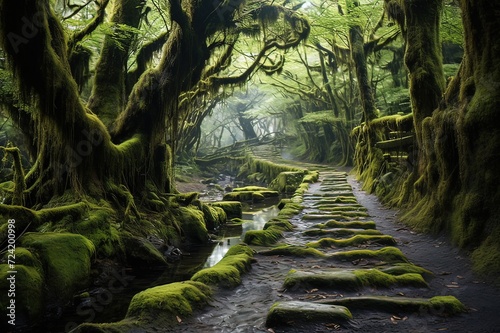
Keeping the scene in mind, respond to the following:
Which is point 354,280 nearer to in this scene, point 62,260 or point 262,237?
point 262,237

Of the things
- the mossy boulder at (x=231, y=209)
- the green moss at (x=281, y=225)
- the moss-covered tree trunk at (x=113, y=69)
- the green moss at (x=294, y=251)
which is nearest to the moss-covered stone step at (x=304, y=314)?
the green moss at (x=294, y=251)

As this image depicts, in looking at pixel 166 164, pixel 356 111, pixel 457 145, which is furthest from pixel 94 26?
pixel 356 111

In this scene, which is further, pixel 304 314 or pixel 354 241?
pixel 354 241

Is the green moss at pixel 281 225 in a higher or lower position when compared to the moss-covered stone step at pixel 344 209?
higher

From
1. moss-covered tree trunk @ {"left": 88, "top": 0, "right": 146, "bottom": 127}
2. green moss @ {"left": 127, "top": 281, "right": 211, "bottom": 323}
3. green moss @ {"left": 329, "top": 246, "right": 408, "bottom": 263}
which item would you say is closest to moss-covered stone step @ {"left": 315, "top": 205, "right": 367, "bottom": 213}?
green moss @ {"left": 329, "top": 246, "right": 408, "bottom": 263}

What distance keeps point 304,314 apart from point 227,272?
1555 millimetres

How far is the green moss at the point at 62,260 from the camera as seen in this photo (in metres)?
5.66

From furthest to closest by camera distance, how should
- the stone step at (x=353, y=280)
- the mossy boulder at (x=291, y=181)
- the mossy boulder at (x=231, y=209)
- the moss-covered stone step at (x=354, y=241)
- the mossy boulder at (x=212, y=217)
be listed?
1. the mossy boulder at (x=291, y=181)
2. the mossy boulder at (x=231, y=209)
3. the mossy boulder at (x=212, y=217)
4. the moss-covered stone step at (x=354, y=241)
5. the stone step at (x=353, y=280)

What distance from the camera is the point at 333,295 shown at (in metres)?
4.28

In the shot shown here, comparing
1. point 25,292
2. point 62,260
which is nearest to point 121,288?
point 62,260

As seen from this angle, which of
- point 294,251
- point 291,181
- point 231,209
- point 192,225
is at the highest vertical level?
point 294,251

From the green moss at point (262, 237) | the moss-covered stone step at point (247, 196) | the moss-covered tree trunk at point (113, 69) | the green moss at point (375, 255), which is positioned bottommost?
the moss-covered stone step at point (247, 196)

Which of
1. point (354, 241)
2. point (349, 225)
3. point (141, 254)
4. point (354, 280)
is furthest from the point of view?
point (141, 254)

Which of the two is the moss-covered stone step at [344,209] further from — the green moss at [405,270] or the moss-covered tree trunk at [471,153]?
the green moss at [405,270]
